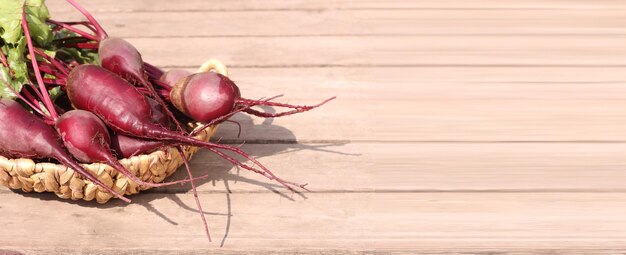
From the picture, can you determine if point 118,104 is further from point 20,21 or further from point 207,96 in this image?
point 20,21

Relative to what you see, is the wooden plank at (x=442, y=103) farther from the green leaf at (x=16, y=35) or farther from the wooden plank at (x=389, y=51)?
the green leaf at (x=16, y=35)

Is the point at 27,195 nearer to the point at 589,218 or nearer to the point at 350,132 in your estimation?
the point at 350,132

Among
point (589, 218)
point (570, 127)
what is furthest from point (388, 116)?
point (589, 218)

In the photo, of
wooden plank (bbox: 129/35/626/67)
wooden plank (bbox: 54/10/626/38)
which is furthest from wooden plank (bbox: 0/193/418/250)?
wooden plank (bbox: 54/10/626/38)

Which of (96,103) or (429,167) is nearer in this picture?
(96,103)

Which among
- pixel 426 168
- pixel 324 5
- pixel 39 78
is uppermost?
pixel 324 5

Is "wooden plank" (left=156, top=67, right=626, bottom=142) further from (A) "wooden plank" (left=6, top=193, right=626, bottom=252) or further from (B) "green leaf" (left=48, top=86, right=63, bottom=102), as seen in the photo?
(B) "green leaf" (left=48, top=86, right=63, bottom=102)

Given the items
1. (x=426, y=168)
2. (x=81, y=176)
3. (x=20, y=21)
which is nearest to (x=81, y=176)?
(x=81, y=176)
